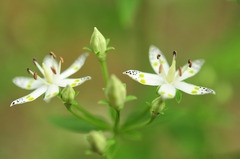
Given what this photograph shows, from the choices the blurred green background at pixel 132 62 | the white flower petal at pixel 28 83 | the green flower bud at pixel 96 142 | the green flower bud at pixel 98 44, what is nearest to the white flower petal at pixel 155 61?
the green flower bud at pixel 98 44

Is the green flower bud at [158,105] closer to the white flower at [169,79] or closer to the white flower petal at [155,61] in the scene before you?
the white flower at [169,79]

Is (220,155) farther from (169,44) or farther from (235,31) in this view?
(169,44)

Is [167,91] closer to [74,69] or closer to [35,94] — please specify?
[74,69]

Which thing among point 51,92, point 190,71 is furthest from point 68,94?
point 190,71

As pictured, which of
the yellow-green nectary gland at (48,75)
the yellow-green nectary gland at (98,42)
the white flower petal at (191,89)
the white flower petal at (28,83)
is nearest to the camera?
the white flower petal at (191,89)

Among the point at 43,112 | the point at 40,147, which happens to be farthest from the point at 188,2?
the point at 40,147

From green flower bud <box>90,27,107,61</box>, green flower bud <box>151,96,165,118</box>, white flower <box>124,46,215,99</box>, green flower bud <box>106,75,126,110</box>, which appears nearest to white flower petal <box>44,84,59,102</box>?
green flower bud <box>90,27,107,61</box>

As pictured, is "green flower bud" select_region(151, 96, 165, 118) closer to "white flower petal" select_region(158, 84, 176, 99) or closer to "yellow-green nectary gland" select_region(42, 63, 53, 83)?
"white flower petal" select_region(158, 84, 176, 99)
